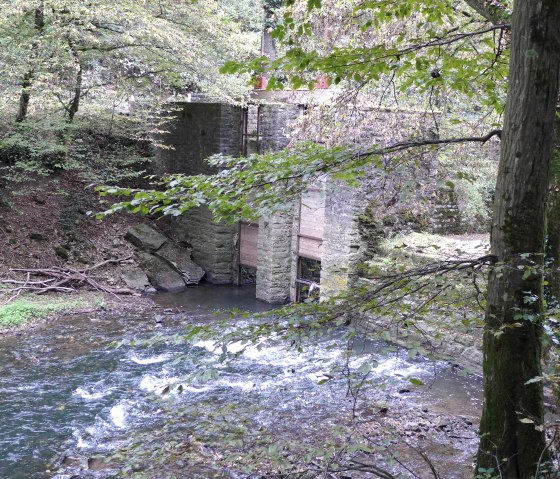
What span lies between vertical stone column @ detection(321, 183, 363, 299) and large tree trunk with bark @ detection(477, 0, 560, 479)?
6.87 m

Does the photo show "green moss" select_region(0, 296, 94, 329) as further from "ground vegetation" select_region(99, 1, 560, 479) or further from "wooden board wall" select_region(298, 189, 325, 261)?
"ground vegetation" select_region(99, 1, 560, 479)

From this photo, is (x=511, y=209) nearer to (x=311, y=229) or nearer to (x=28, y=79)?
(x=311, y=229)

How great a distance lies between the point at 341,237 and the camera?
10.7 m

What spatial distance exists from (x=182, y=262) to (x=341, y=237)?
15.5 feet

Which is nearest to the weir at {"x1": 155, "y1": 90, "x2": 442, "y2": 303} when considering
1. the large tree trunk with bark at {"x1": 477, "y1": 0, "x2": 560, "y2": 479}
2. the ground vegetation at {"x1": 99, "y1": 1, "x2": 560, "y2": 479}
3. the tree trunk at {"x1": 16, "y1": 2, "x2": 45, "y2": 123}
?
the tree trunk at {"x1": 16, "y1": 2, "x2": 45, "y2": 123}

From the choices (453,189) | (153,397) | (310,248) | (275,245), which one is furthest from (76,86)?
(453,189)

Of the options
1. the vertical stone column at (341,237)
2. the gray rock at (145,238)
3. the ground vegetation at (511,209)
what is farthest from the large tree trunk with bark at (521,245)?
the gray rock at (145,238)

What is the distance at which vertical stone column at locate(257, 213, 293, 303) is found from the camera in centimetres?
Result: 1247

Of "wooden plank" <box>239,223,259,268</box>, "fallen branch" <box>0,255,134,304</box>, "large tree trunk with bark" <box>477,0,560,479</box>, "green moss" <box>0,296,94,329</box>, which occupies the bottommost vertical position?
"green moss" <box>0,296,94,329</box>

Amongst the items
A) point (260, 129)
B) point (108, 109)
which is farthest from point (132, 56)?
point (260, 129)

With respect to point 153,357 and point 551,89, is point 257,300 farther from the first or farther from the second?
point 551,89

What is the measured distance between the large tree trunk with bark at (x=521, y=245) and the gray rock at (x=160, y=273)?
34.1 ft

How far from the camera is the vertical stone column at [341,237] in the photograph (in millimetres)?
10492

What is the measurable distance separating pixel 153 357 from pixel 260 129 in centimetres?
639
